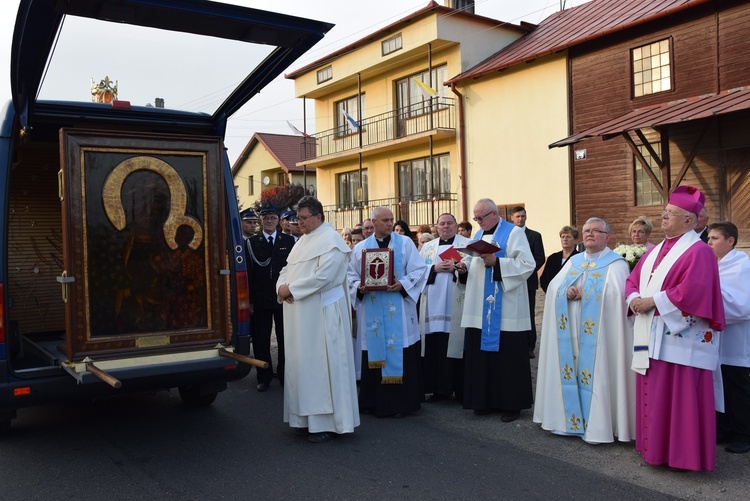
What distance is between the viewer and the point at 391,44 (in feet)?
72.5

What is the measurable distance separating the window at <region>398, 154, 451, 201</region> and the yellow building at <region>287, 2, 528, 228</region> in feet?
0.11

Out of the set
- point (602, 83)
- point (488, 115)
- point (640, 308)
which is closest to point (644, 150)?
point (602, 83)

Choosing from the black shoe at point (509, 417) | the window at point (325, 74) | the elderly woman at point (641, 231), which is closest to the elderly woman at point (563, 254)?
the elderly woman at point (641, 231)

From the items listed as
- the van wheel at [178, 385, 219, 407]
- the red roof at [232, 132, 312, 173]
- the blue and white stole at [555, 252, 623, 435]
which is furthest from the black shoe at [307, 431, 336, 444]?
the red roof at [232, 132, 312, 173]

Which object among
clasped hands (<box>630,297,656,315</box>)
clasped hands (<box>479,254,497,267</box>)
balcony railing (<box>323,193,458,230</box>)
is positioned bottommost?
clasped hands (<box>630,297,656,315</box>)

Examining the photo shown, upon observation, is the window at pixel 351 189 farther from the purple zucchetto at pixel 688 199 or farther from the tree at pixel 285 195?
the purple zucchetto at pixel 688 199

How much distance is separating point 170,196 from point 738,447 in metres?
4.75

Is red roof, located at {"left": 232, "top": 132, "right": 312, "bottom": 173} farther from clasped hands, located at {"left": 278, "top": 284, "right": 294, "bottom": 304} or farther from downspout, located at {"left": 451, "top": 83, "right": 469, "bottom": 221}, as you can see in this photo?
clasped hands, located at {"left": 278, "top": 284, "right": 294, "bottom": 304}

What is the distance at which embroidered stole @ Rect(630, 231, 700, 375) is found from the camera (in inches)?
Result: 185

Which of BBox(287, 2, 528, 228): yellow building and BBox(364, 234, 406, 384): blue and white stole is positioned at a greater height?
BBox(287, 2, 528, 228): yellow building

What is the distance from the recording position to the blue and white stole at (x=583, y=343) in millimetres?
5402

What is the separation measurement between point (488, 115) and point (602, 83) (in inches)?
149

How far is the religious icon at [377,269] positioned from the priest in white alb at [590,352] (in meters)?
1.62

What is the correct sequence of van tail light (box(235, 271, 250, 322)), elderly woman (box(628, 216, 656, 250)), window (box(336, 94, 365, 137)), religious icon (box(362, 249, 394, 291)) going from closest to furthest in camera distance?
van tail light (box(235, 271, 250, 322)) < religious icon (box(362, 249, 394, 291)) < elderly woman (box(628, 216, 656, 250)) < window (box(336, 94, 365, 137))
